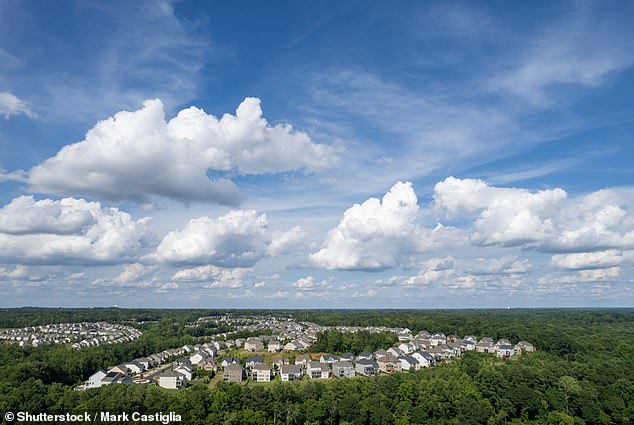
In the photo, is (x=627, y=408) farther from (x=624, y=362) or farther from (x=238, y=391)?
(x=238, y=391)

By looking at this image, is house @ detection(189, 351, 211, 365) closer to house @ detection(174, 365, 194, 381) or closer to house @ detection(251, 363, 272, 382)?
house @ detection(174, 365, 194, 381)

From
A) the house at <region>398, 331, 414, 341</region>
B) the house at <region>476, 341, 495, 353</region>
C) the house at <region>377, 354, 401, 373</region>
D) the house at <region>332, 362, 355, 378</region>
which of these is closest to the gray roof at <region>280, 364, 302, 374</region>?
the house at <region>332, 362, 355, 378</region>

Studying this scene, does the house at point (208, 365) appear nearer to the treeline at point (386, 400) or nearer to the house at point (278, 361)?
the house at point (278, 361)

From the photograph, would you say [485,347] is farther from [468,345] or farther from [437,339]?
[437,339]

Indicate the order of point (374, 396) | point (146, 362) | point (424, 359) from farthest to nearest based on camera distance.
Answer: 1. point (424, 359)
2. point (146, 362)
3. point (374, 396)

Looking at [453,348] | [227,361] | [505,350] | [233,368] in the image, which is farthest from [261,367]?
[505,350]

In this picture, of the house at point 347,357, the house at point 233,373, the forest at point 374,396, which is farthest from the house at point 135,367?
the house at point 347,357

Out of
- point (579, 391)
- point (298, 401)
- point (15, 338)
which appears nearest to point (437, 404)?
point (298, 401)
